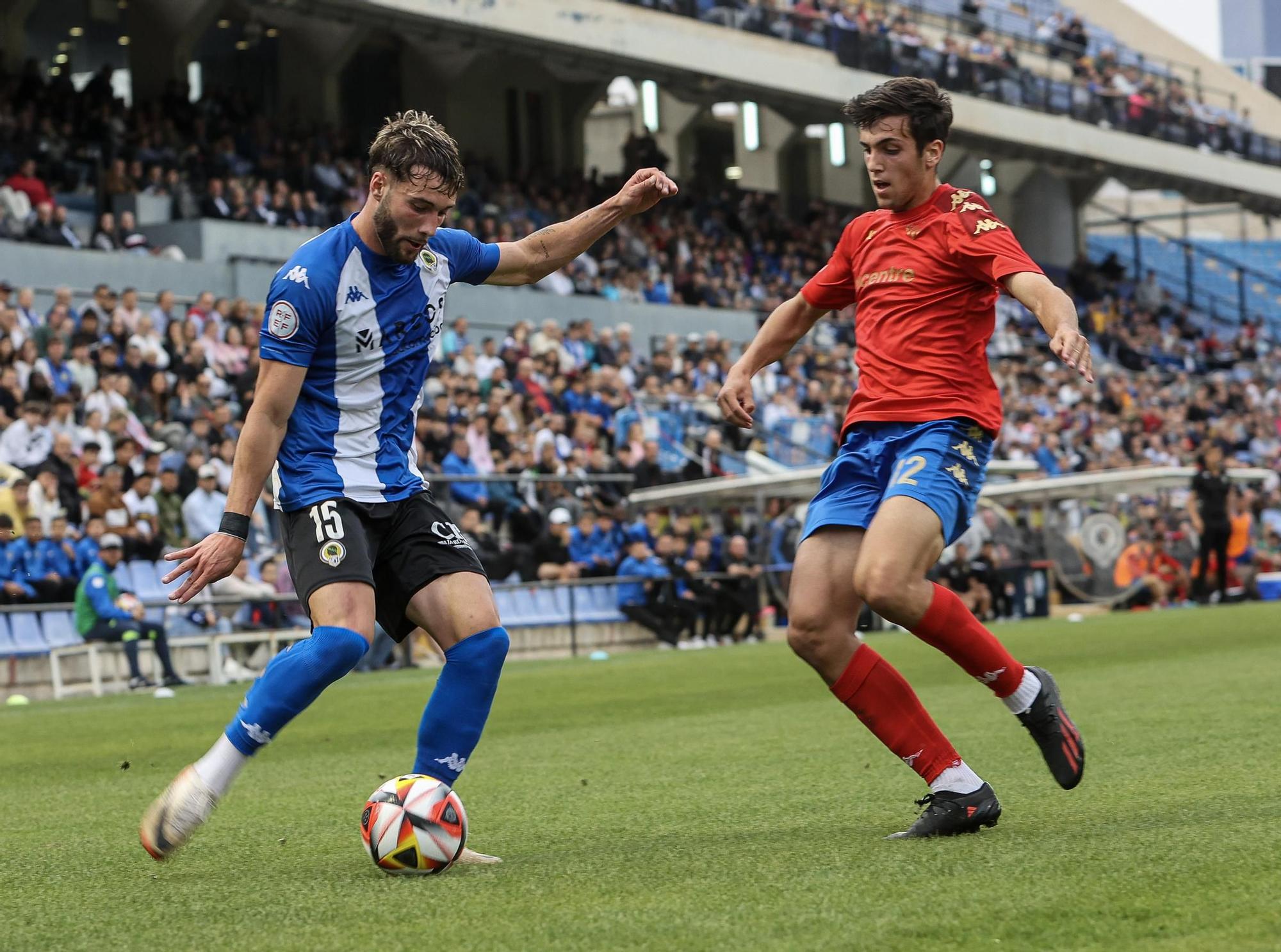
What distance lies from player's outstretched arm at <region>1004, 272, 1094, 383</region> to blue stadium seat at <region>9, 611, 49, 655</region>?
12168mm

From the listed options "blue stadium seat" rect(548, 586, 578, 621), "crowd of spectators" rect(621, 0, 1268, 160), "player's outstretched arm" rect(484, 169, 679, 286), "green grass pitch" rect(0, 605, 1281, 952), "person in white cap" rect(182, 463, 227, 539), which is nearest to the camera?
"green grass pitch" rect(0, 605, 1281, 952)

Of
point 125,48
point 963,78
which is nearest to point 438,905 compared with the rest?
point 125,48

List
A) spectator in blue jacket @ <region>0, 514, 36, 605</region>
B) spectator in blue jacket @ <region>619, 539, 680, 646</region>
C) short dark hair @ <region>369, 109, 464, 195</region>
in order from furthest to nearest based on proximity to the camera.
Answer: spectator in blue jacket @ <region>619, 539, 680, 646</region> < spectator in blue jacket @ <region>0, 514, 36, 605</region> < short dark hair @ <region>369, 109, 464, 195</region>

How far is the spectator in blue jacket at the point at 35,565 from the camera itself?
1547 cm

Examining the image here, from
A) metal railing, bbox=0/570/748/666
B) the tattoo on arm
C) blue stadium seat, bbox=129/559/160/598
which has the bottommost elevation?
metal railing, bbox=0/570/748/666

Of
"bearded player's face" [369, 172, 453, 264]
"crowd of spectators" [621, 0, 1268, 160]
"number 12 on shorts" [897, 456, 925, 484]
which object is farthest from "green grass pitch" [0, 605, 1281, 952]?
"crowd of spectators" [621, 0, 1268, 160]

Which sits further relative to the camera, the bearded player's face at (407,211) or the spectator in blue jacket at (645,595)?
the spectator in blue jacket at (645,595)

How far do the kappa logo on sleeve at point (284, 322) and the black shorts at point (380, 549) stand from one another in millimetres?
504

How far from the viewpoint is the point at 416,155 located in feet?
16.6

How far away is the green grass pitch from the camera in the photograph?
12.7 feet

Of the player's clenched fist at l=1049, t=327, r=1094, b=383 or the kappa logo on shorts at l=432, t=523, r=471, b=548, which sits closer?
the player's clenched fist at l=1049, t=327, r=1094, b=383

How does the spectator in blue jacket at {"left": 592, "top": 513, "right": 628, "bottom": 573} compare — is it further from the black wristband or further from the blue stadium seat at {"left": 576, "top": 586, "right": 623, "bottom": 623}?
the black wristband

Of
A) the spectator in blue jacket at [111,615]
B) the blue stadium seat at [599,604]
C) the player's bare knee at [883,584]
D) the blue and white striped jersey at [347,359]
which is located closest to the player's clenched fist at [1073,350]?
the player's bare knee at [883,584]

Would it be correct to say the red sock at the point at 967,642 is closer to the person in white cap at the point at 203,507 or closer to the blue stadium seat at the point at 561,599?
the person in white cap at the point at 203,507
